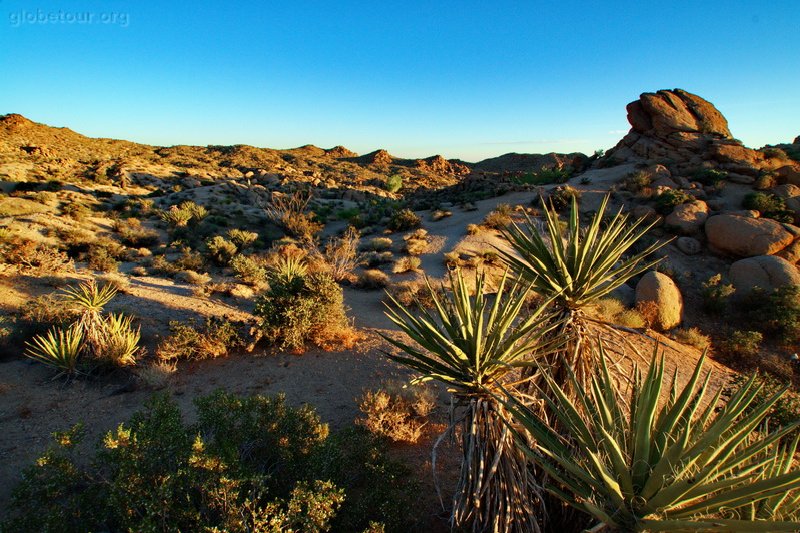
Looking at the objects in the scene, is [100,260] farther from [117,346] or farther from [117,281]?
[117,346]

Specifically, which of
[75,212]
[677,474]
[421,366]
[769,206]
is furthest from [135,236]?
[769,206]

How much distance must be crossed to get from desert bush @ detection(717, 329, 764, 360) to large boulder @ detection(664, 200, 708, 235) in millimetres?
6486

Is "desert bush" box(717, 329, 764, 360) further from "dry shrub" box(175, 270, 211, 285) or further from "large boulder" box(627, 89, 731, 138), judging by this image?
"large boulder" box(627, 89, 731, 138)

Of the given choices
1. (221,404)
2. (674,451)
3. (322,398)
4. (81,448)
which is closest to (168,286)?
(81,448)

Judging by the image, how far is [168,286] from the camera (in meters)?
10.7

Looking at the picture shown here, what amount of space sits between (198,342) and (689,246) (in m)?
16.1

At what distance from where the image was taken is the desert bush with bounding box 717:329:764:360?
846 cm

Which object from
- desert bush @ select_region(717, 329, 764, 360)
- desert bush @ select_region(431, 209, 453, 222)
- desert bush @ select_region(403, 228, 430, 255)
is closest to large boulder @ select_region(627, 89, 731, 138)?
desert bush @ select_region(431, 209, 453, 222)

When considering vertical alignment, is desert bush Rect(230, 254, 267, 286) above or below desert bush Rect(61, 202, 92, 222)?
below

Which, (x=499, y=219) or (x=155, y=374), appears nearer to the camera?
(x=155, y=374)

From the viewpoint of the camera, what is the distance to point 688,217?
14.1 m

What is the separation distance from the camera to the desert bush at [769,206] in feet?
43.4

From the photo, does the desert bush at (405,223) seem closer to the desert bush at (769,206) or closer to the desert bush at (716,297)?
the desert bush at (716,297)

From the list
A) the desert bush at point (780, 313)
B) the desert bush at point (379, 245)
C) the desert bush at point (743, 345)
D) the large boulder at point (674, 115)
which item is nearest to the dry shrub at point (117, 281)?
the desert bush at point (379, 245)
